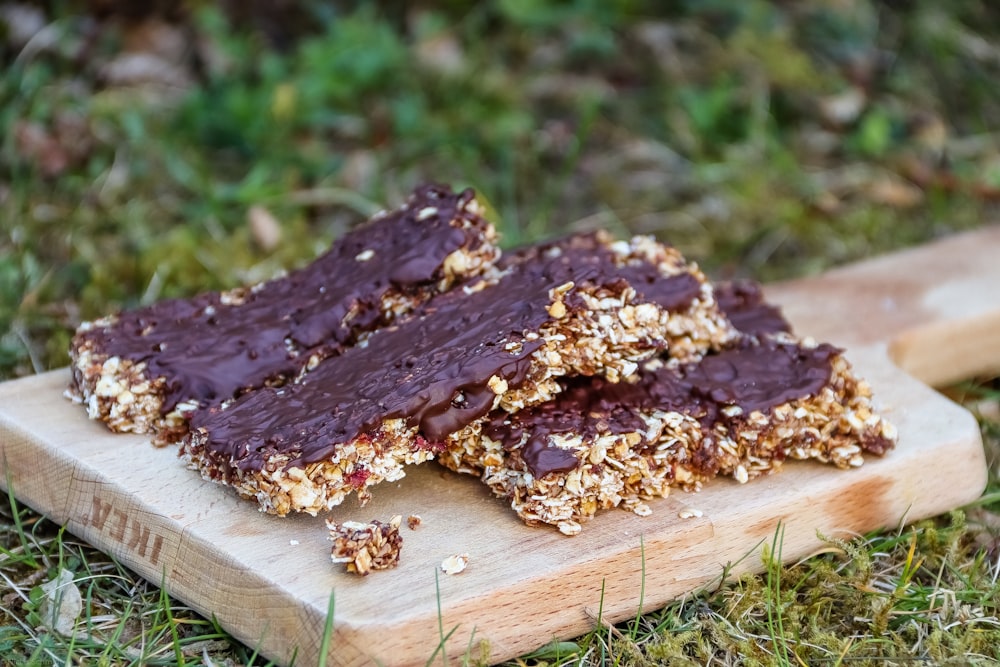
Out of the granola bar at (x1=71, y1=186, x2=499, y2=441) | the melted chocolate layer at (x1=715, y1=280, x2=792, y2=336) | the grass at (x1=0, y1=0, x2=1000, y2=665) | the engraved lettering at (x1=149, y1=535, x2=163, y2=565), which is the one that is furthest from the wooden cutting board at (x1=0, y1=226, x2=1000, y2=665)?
the grass at (x1=0, y1=0, x2=1000, y2=665)

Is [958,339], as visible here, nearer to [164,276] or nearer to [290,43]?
[164,276]

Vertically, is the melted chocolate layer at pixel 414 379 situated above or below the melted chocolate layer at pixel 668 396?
above

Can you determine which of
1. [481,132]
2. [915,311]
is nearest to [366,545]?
[915,311]

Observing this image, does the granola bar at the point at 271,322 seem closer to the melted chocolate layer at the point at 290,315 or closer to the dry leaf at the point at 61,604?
the melted chocolate layer at the point at 290,315

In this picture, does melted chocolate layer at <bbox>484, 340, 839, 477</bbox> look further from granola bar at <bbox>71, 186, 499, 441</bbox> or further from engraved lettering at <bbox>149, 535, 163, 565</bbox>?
engraved lettering at <bbox>149, 535, 163, 565</bbox>

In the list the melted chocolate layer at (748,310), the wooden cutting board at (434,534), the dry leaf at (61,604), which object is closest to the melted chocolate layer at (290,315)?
the wooden cutting board at (434,534)

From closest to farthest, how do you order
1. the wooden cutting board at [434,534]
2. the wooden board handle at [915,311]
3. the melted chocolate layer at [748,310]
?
the wooden cutting board at [434,534], the melted chocolate layer at [748,310], the wooden board handle at [915,311]
